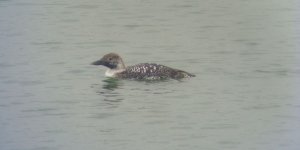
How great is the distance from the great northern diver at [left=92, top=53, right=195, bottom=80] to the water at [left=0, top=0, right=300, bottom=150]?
151 millimetres

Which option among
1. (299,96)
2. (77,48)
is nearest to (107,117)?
(299,96)

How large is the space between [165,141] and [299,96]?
294 centimetres

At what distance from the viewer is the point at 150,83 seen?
651 inches

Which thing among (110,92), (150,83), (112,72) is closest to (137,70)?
(150,83)

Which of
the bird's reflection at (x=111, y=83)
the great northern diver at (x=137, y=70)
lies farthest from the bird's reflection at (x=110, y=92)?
the great northern diver at (x=137, y=70)

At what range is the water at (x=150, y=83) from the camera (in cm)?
1322

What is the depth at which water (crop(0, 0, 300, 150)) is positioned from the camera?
43.4 feet

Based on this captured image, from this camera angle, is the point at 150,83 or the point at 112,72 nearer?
the point at 150,83

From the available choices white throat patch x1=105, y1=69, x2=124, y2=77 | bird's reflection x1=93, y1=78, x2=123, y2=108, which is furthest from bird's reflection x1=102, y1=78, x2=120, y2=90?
white throat patch x1=105, y1=69, x2=124, y2=77

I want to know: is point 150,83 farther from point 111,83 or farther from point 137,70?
point 111,83

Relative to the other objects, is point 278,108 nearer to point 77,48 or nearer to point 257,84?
point 257,84

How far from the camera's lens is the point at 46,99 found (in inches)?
605

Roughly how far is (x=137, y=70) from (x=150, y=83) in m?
0.39

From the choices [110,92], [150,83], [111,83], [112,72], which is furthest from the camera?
[112,72]
